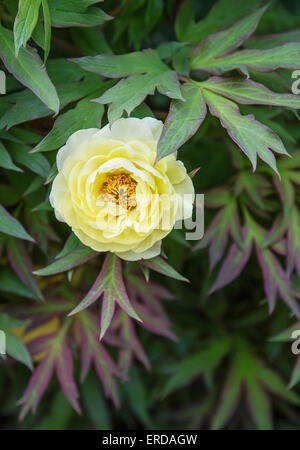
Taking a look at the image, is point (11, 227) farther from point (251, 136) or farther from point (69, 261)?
point (251, 136)

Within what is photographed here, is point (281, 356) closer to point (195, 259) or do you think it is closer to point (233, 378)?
point (233, 378)

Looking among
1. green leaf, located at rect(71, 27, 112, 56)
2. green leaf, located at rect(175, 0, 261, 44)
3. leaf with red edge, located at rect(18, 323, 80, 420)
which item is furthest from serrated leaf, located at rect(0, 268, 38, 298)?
green leaf, located at rect(175, 0, 261, 44)

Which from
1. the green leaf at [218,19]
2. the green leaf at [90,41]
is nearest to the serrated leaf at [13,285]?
the green leaf at [90,41]

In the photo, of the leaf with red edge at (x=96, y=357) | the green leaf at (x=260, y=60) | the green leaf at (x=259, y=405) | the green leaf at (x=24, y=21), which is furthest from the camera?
the green leaf at (x=259, y=405)

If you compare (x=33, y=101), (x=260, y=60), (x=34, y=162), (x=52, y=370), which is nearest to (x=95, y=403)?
(x=52, y=370)

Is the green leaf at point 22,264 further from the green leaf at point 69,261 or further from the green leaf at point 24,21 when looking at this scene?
the green leaf at point 24,21

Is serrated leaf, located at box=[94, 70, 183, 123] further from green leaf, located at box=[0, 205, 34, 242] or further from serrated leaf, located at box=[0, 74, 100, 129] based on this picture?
green leaf, located at box=[0, 205, 34, 242]
